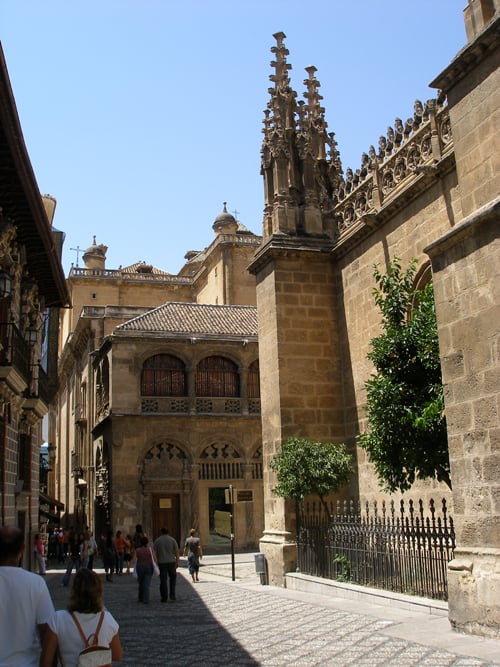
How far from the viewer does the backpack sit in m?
A: 3.84

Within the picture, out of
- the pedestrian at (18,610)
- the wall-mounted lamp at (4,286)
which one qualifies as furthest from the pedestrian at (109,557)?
the pedestrian at (18,610)

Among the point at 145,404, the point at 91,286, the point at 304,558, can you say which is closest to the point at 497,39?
the point at 304,558

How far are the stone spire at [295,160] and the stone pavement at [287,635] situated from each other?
710cm

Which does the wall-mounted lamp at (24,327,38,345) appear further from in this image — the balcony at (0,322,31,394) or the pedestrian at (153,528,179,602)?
the pedestrian at (153,528,179,602)

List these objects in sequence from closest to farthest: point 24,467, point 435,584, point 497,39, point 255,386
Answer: point 497,39, point 435,584, point 24,467, point 255,386

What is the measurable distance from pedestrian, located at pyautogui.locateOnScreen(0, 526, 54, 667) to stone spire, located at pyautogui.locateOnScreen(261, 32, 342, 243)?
11.6 metres

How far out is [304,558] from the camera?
1310 cm

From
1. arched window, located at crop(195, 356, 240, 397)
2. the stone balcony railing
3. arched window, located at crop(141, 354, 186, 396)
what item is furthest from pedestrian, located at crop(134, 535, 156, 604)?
arched window, located at crop(195, 356, 240, 397)

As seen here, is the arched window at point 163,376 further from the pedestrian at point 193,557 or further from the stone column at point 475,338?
the stone column at point 475,338

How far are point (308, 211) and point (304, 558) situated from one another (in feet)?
21.9

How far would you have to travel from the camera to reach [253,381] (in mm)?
30562

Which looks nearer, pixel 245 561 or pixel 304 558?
pixel 304 558

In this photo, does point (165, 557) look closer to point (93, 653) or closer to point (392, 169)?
point (392, 169)

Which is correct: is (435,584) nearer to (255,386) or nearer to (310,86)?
(310,86)
